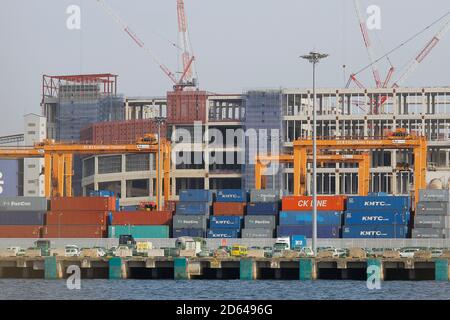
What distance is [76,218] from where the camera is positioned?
143 metres

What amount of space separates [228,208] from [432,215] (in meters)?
23.1

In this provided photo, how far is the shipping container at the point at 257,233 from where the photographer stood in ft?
454

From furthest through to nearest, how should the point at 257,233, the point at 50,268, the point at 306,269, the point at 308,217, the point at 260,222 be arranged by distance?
the point at 260,222
the point at 257,233
the point at 308,217
the point at 50,268
the point at 306,269

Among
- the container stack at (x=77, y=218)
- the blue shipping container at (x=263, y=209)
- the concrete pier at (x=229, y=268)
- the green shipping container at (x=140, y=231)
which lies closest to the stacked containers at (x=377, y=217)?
the blue shipping container at (x=263, y=209)

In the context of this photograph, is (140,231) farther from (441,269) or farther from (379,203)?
(441,269)

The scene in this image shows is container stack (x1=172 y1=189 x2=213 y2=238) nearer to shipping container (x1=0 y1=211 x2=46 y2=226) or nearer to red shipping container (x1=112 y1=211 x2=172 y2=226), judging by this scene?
red shipping container (x1=112 y1=211 x2=172 y2=226)

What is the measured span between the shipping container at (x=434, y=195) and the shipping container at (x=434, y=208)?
62 centimetres

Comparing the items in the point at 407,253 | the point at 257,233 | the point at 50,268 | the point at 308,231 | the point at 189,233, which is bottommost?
the point at 50,268

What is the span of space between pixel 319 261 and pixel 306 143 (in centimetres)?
4749

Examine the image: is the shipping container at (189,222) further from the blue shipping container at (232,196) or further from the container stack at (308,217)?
the container stack at (308,217)

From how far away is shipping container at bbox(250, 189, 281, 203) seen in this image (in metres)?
144

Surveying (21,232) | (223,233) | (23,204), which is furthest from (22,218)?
(223,233)
